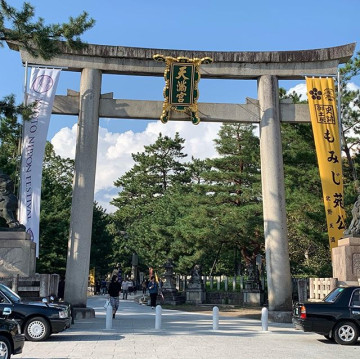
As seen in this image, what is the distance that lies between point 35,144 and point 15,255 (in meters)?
4.67

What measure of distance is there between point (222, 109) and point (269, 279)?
22.3ft

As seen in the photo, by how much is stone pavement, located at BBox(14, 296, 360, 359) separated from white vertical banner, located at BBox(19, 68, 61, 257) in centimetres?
457

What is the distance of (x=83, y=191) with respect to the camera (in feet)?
62.5

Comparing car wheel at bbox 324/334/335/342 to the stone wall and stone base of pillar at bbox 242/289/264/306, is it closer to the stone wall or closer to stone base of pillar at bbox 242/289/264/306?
stone base of pillar at bbox 242/289/264/306

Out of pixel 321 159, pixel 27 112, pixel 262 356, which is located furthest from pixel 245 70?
pixel 262 356

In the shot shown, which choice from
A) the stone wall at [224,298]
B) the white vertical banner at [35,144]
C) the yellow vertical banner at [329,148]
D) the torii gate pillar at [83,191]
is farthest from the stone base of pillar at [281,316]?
the stone wall at [224,298]

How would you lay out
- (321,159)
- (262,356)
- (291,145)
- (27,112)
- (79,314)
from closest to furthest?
(262,356) → (27,112) → (79,314) → (321,159) → (291,145)

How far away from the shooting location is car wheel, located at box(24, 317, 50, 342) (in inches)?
475

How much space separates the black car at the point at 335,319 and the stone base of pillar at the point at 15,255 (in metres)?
8.54

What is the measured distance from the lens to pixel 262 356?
1002 cm

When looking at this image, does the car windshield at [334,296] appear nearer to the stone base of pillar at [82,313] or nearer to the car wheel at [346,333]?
the car wheel at [346,333]

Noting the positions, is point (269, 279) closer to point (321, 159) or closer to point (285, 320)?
point (285, 320)

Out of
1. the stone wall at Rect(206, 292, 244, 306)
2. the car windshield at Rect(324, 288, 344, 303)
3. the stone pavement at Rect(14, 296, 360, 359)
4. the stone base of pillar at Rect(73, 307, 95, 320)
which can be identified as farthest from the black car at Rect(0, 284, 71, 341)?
the stone wall at Rect(206, 292, 244, 306)

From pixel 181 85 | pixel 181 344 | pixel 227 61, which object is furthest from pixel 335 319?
A: pixel 227 61
